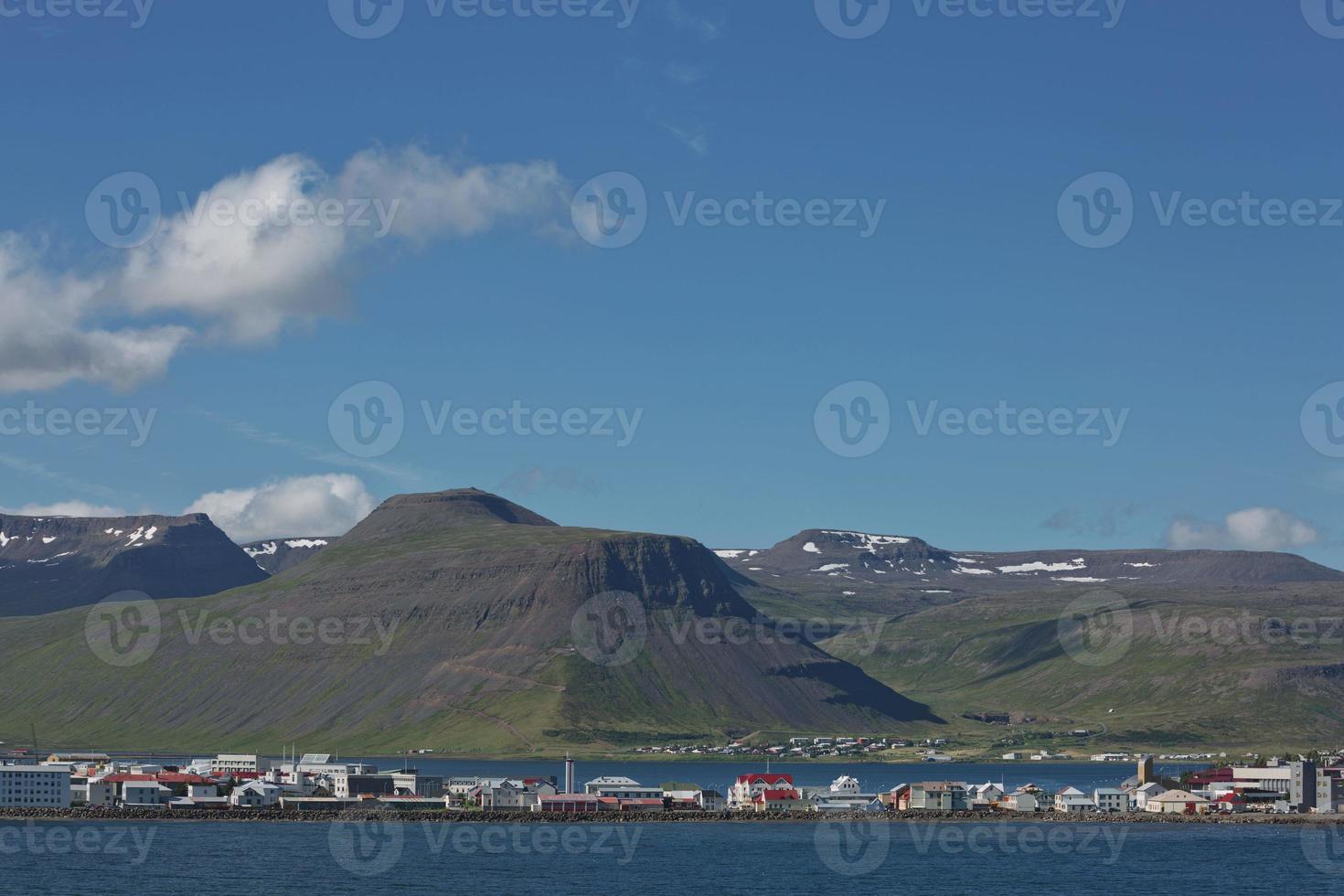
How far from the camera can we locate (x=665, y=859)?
5925 inches

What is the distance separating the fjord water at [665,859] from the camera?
5148 inches

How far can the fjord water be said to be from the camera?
13075 cm

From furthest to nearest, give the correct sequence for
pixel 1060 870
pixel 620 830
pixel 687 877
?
pixel 620 830, pixel 1060 870, pixel 687 877

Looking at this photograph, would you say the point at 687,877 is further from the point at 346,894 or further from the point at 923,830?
the point at 923,830

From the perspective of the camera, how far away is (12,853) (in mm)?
151500

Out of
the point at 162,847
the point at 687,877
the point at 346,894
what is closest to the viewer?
the point at 346,894

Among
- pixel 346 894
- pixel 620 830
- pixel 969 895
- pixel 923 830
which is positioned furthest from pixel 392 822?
pixel 969 895

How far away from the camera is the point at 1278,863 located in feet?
493

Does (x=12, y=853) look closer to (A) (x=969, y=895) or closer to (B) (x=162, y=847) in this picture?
(B) (x=162, y=847)

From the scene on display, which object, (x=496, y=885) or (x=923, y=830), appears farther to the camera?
(x=923, y=830)

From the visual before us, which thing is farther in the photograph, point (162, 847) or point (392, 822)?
point (392, 822)

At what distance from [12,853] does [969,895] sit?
273 feet

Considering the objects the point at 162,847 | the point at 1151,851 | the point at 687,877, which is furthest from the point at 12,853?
the point at 1151,851

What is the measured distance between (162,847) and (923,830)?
8077 centimetres
